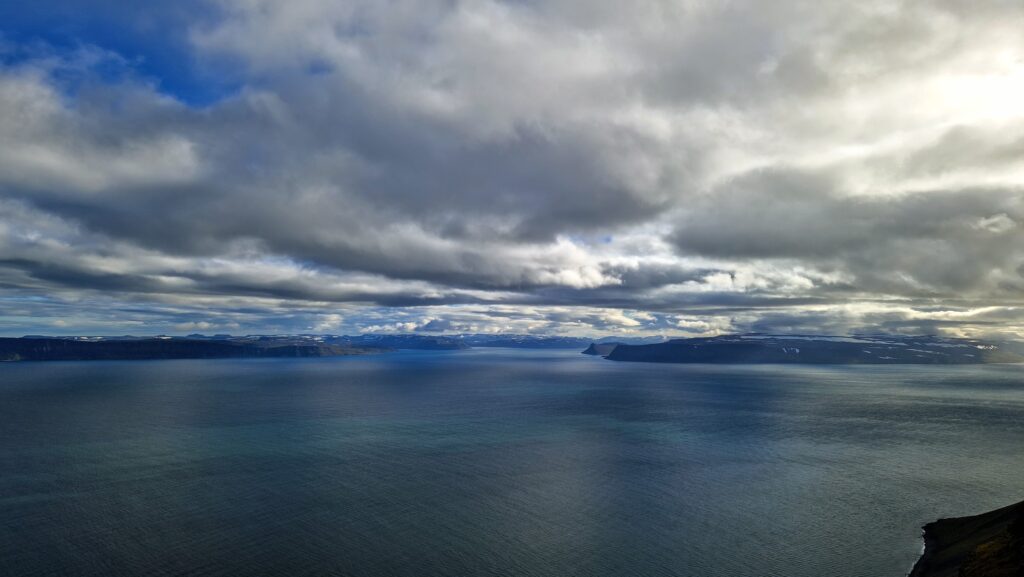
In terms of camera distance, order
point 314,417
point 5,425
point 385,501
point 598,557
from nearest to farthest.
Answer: point 598,557 → point 385,501 → point 5,425 → point 314,417

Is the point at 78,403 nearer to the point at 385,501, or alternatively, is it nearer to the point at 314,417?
the point at 314,417

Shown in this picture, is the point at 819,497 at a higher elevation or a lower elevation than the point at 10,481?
lower

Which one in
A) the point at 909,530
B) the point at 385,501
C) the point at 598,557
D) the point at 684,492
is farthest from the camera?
the point at 684,492

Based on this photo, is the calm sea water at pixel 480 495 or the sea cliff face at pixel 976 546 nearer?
the sea cliff face at pixel 976 546

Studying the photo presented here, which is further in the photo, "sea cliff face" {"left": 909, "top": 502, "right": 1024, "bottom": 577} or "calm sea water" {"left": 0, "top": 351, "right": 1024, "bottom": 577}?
"calm sea water" {"left": 0, "top": 351, "right": 1024, "bottom": 577}

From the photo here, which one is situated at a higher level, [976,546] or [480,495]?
[976,546]

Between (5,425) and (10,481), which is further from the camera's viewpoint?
(5,425)

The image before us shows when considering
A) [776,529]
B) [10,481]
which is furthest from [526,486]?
[10,481]

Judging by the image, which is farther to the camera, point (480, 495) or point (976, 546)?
point (480, 495)
